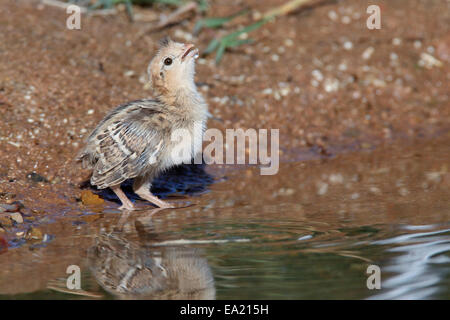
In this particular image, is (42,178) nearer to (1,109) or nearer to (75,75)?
(1,109)

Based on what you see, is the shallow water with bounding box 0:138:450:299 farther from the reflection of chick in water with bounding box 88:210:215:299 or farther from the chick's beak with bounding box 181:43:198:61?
the chick's beak with bounding box 181:43:198:61

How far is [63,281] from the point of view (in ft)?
14.8

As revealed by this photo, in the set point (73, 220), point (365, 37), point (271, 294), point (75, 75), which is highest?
point (365, 37)

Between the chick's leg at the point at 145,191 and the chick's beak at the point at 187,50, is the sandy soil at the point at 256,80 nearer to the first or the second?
the chick's leg at the point at 145,191

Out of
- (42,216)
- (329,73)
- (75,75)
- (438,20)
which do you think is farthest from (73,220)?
(438,20)

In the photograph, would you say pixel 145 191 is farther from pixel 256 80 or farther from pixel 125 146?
pixel 256 80

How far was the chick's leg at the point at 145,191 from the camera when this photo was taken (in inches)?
249

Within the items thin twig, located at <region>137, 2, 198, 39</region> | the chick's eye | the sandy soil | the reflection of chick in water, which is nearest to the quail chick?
the chick's eye

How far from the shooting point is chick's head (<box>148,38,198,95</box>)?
650cm

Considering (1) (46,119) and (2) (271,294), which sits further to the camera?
(1) (46,119)

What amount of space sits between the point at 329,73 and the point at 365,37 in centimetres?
113

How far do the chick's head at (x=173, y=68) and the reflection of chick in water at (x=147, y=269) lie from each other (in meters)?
1.62

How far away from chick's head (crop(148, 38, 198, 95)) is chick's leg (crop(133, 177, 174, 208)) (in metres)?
0.86

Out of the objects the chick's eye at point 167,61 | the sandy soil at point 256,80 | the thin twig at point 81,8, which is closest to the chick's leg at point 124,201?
the sandy soil at point 256,80
